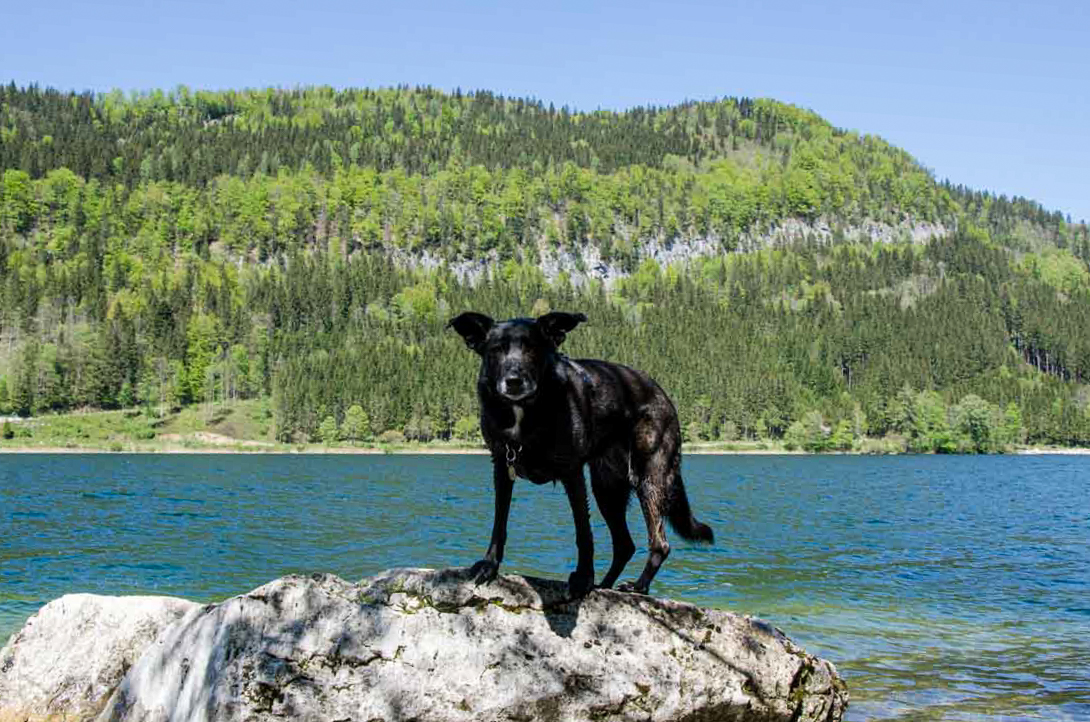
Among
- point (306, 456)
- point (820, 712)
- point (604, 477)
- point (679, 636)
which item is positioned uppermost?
point (604, 477)

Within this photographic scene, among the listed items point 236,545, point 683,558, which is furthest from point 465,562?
point 236,545

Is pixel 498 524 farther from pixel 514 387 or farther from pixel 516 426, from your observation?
pixel 514 387

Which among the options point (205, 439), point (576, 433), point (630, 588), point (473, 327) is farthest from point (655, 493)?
point (205, 439)

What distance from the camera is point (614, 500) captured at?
9.12 metres

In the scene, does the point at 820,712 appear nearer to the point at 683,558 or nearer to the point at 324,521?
the point at 683,558

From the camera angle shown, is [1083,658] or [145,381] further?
[145,381]

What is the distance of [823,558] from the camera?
112 ft

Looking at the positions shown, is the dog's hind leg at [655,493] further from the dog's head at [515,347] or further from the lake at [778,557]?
the lake at [778,557]

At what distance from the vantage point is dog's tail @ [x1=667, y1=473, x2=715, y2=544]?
9.00 m

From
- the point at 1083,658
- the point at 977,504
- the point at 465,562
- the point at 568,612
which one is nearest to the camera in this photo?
the point at 568,612

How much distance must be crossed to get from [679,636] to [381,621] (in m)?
2.73

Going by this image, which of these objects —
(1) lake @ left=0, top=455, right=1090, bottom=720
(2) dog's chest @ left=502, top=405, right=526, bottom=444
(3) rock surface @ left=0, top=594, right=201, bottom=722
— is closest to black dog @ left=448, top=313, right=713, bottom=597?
(2) dog's chest @ left=502, top=405, right=526, bottom=444

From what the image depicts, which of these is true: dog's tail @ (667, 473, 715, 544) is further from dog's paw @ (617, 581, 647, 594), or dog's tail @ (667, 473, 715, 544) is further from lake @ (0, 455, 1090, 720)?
lake @ (0, 455, 1090, 720)

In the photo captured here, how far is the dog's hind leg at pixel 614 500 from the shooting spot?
8.89 metres
